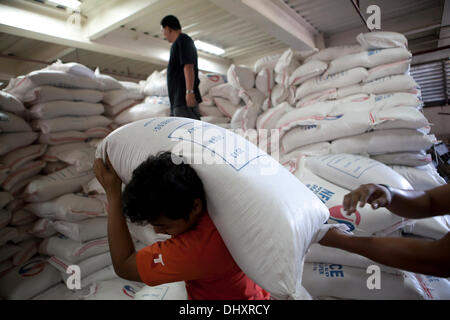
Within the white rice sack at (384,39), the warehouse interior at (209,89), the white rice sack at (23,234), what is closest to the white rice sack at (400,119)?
the warehouse interior at (209,89)

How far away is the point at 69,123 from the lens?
185cm

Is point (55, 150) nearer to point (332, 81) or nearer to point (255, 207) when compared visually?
point (255, 207)

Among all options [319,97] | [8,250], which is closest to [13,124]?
[8,250]

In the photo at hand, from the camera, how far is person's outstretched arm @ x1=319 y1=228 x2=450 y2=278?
529 millimetres

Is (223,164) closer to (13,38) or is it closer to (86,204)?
(86,204)

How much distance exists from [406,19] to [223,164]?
258 centimetres

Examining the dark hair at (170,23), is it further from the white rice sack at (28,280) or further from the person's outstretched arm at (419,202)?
the white rice sack at (28,280)

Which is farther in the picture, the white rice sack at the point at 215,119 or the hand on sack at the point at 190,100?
the white rice sack at the point at 215,119

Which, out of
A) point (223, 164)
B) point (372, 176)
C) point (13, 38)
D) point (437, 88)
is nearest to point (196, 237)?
point (223, 164)

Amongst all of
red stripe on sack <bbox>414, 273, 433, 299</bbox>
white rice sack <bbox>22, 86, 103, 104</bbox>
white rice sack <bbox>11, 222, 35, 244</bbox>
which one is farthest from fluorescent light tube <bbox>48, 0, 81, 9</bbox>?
red stripe on sack <bbox>414, 273, 433, 299</bbox>

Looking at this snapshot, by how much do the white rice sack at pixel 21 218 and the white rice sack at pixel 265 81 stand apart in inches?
87.3

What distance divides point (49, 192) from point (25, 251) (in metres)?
0.53

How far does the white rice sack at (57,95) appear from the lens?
1.69 meters

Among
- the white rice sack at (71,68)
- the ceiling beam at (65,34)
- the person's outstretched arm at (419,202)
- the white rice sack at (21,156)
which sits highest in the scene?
the ceiling beam at (65,34)
